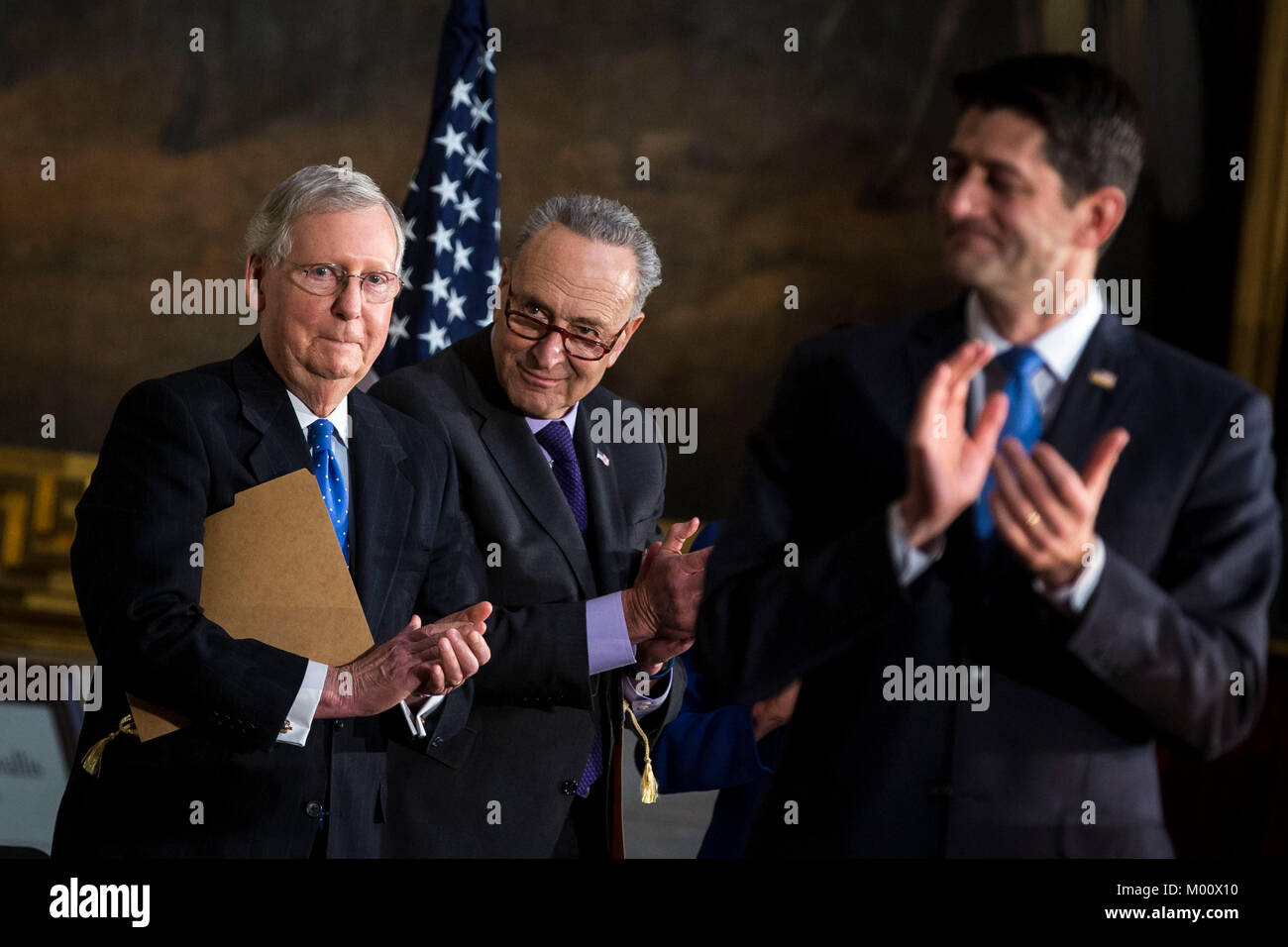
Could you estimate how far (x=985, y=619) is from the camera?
1.89m

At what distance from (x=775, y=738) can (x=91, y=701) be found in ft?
4.19

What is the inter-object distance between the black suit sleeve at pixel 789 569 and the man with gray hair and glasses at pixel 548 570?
0.64m

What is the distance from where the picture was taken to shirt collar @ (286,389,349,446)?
96.5 inches

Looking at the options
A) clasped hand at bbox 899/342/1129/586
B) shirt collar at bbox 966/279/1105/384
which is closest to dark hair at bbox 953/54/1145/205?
shirt collar at bbox 966/279/1105/384

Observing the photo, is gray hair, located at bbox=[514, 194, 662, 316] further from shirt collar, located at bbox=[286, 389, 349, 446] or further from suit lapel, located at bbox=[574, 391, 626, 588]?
shirt collar, located at bbox=[286, 389, 349, 446]

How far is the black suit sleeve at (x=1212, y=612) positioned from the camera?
5.79ft

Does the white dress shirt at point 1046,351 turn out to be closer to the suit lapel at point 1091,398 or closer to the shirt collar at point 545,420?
the suit lapel at point 1091,398

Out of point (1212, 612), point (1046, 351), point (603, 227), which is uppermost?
point (603, 227)

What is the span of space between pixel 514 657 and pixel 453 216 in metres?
1.82

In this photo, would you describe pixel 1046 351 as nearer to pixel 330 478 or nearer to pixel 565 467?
pixel 565 467

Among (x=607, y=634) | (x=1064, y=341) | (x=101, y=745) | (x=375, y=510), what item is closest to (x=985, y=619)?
(x=1064, y=341)

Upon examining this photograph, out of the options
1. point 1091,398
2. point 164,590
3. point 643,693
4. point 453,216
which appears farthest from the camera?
point 453,216

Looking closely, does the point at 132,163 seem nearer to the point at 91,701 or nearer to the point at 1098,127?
the point at 91,701

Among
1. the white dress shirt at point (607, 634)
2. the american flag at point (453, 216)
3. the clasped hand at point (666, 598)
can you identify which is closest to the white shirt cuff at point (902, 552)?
the clasped hand at point (666, 598)
